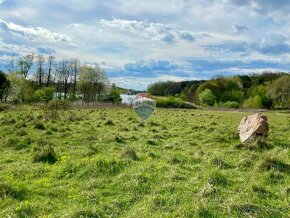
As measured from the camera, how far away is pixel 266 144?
1477 centimetres

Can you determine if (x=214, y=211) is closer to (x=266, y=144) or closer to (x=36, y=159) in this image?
(x=36, y=159)

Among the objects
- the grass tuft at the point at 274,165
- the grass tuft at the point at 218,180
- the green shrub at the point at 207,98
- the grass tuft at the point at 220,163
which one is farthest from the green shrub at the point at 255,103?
the grass tuft at the point at 218,180

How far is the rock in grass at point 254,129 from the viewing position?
1594cm

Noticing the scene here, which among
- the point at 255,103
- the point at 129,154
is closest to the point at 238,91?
the point at 255,103

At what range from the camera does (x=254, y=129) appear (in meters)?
16.3

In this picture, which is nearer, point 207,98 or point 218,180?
point 218,180

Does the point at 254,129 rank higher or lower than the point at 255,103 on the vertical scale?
higher

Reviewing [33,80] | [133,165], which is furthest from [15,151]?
[33,80]

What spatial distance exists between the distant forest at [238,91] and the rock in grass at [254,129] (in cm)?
5413

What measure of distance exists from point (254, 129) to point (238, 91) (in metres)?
83.2

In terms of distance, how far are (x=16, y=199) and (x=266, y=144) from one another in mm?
10253

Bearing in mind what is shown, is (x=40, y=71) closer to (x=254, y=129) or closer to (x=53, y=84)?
(x=53, y=84)

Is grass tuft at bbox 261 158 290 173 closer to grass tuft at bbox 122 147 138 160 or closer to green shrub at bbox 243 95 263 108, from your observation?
grass tuft at bbox 122 147 138 160

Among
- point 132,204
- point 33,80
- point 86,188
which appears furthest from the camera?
point 33,80
